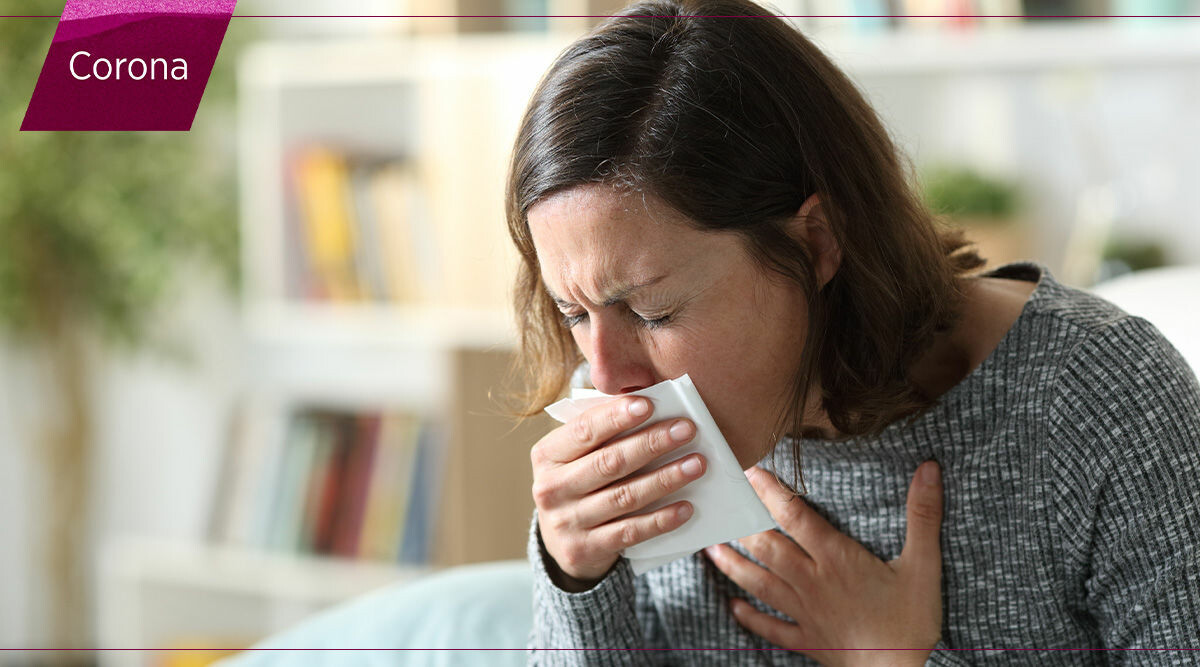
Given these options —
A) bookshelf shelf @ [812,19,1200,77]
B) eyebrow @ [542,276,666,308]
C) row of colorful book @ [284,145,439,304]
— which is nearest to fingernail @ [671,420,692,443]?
eyebrow @ [542,276,666,308]

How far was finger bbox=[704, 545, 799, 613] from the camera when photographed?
1112 millimetres

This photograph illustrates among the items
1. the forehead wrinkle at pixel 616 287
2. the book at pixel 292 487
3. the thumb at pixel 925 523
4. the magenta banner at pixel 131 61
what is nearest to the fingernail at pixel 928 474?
the thumb at pixel 925 523

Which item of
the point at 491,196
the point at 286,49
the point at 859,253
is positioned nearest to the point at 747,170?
the point at 859,253

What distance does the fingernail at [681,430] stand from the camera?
0.94 metres

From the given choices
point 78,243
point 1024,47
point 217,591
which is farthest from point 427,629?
point 78,243

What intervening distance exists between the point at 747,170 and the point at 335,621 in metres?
0.75

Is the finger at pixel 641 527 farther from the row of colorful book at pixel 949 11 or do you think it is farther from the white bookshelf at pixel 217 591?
the white bookshelf at pixel 217 591

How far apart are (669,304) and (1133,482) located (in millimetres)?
408

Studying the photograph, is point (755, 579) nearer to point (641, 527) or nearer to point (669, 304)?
point (641, 527)

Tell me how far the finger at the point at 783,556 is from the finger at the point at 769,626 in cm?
5

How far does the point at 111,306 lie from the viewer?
2857 millimetres

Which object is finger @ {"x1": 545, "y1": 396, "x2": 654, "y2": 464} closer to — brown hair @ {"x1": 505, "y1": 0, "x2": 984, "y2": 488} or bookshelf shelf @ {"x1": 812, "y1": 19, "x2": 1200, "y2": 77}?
brown hair @ {"x1": 505, "y1": 0, "x2": 984, "y2": 488}

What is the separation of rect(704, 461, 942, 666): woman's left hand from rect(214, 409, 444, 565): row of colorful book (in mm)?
1372

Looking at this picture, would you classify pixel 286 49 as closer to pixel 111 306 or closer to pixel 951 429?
pixel 111 306
